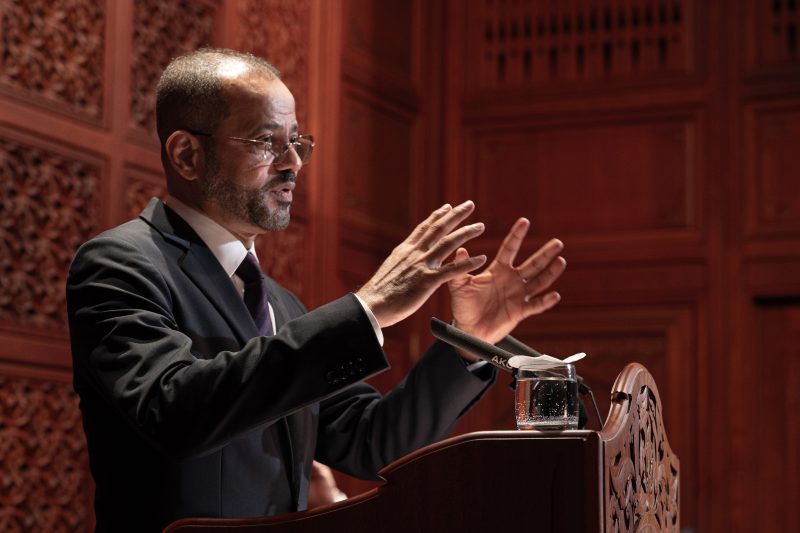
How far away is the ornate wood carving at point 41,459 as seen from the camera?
355 cm

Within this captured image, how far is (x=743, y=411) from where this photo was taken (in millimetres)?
5512

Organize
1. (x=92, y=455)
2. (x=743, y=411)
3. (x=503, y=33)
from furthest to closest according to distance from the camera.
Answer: (x=503, y=33)
(x=743, y=411)
(x=92, y=455)

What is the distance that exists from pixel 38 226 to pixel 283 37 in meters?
1.71

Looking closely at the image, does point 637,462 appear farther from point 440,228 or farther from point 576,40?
point 576,40

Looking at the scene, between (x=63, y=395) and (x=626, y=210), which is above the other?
(x=626, y=210)

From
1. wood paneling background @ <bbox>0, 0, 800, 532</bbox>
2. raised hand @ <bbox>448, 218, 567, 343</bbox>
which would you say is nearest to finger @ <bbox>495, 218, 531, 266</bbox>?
raised hand @ <bbox>448, 218, 567, 343</bbox>

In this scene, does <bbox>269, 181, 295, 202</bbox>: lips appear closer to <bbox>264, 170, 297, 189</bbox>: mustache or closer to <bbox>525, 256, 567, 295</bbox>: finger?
<bbox>264, 170, 297, 189</bbox>: mustache

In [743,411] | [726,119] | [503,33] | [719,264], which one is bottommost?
[743,411]

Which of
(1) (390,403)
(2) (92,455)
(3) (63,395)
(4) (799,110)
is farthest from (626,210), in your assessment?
(2) (92,455)

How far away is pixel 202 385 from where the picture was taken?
183 cm

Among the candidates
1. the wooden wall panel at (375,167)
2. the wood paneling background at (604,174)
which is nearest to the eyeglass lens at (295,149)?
the wood paneling background at (604,174)

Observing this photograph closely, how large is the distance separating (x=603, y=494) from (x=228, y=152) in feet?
3.46

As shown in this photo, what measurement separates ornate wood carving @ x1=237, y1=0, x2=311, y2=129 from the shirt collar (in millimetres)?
2529

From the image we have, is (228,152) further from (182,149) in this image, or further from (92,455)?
(92,455)
